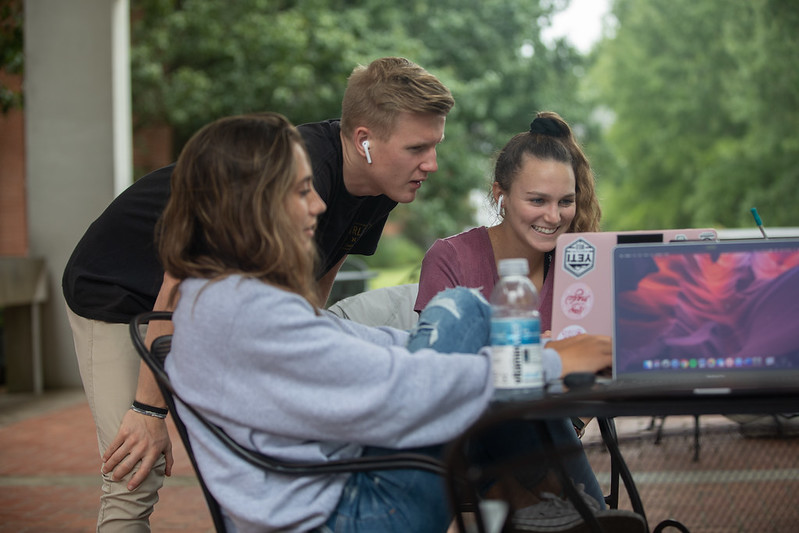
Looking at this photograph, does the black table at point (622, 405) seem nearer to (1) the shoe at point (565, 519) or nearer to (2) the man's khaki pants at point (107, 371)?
(1) the shoe at point (565, 519)

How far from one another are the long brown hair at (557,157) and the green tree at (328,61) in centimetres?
1091

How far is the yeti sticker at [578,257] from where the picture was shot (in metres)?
2.31

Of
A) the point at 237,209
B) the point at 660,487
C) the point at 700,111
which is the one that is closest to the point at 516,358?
the point at 237,209

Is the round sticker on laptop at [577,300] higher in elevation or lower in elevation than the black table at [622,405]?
higher

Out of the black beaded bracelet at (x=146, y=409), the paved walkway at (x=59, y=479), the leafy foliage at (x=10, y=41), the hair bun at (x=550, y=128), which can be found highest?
the leafy foliage at (x=10, y=41)

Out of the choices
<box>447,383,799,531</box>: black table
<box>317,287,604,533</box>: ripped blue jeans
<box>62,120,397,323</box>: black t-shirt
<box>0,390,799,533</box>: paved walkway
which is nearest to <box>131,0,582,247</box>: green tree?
<box>0,390,799,533</box>: paved walkway

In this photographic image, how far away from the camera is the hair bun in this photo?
3215 millimetres

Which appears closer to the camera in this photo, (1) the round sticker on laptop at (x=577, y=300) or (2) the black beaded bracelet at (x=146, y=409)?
(1) the round sticker on laptop at (x=577, y=300)

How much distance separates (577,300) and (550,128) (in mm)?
1084

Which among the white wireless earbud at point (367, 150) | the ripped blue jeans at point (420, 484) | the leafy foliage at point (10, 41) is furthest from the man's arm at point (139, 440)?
the leafy foliage at point (10, 41)

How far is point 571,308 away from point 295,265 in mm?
750

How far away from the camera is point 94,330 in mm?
2787

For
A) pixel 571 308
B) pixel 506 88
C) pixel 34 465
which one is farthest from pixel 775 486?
pixel 506 88

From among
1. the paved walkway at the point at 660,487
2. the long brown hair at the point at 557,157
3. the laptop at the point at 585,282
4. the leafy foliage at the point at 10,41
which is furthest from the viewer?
the leafy foliage at the point at 10,41
